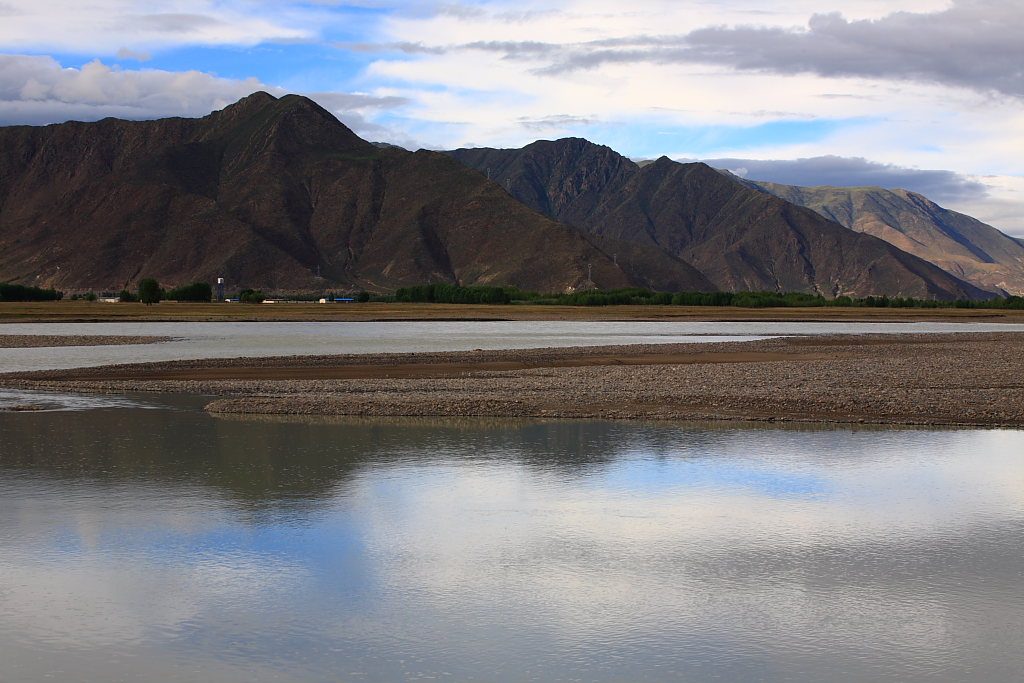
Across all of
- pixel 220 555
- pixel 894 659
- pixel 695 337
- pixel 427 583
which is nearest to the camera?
pixel 894 659

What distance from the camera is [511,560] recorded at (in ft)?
42.9

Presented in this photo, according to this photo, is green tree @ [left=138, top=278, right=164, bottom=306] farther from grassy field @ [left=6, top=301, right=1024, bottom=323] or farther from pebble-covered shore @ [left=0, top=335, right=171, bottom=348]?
pebble-covered shore @ [left=0, top=335, right=171, bottom=348]

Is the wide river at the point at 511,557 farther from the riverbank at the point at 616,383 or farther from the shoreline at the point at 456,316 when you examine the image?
the shoreline at the point at 456,316

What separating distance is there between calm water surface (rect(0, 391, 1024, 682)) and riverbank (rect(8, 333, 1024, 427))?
5.25 metres

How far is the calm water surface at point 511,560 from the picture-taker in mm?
9742

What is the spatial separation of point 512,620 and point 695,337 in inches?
2388

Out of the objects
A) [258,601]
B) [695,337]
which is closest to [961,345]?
[695,337]

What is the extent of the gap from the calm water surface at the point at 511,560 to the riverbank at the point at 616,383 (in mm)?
5249

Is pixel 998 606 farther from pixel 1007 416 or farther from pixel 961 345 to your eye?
pixel 961 345

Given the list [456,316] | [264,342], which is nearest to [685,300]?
[456,316]

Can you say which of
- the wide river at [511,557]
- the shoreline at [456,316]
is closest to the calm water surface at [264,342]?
the shoreline at [456,316]

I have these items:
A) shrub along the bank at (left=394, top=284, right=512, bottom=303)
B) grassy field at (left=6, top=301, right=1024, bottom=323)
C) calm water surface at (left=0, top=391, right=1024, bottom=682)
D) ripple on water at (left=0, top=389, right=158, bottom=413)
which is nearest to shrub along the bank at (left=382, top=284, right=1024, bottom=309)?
shrub along the bank at (left=394, top=284, right=512, bottom=303)

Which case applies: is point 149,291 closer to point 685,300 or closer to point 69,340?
point 685,300

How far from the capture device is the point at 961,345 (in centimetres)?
5753
